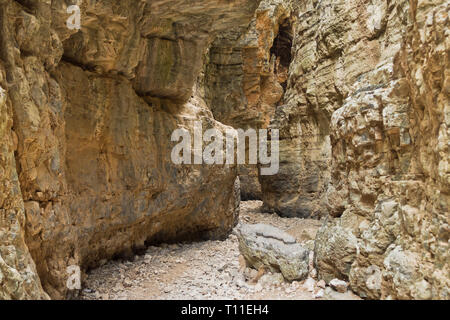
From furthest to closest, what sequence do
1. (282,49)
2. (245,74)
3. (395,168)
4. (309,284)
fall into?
→ (282,49), (245,74), (309,284), (395,168)

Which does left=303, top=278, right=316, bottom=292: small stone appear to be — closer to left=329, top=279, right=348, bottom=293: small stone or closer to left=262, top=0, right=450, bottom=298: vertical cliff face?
left=262, top=0, right=450, bottom=298: vertical cliff face

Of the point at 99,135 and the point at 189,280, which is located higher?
the point at 99,135

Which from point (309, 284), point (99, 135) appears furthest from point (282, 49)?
point (309, 284)

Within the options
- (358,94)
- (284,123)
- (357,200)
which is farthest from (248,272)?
(284,123)

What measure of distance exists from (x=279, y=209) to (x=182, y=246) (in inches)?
227

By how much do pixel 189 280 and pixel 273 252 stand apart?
1685 mm

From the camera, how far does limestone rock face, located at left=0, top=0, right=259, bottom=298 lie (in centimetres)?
331

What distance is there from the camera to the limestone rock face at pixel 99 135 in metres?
3.31

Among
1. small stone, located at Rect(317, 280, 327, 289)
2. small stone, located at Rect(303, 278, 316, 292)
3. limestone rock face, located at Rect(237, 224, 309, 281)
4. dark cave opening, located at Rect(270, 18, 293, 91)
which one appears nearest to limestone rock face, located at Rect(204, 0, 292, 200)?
dark cave opening, located at Rect(270, 18, 293, 91)

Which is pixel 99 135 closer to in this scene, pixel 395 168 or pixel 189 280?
pixel 189 280

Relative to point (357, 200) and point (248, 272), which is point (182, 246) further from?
point (357, 200)

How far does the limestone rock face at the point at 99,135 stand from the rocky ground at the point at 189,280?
0.52 m

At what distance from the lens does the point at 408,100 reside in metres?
3.88

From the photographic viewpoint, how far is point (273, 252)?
5594mm
